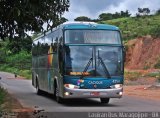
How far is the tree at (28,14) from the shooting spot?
52.1ft

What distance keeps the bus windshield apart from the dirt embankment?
44.7 m

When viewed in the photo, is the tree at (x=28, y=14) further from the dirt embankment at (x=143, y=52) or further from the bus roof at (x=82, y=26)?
the dirt embankment at (x=143, y=52)

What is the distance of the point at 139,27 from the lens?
90.8 metres

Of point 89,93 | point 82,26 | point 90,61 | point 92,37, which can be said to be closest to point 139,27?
point 82,26

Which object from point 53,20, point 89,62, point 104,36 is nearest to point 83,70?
A: point 89,62

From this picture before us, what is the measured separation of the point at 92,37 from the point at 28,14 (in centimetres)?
633

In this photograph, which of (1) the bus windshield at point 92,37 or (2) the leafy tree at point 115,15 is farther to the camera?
(2) the leafy tree at point 115,15

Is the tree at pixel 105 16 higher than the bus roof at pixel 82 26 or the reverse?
higher

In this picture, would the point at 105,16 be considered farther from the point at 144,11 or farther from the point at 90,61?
the point at 90,61

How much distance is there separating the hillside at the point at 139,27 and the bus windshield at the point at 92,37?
169 feet

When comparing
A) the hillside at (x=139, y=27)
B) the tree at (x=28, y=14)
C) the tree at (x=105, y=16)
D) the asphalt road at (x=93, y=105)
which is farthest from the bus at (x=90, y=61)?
the tree at (x=105, y=16)

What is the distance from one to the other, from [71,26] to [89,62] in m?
1.85

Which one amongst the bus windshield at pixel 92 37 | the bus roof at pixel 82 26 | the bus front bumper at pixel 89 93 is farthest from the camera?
the bus roof at pixel 82 26

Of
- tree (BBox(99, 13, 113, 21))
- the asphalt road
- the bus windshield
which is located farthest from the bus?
tree (BBox(99, 13, 113, 21))
